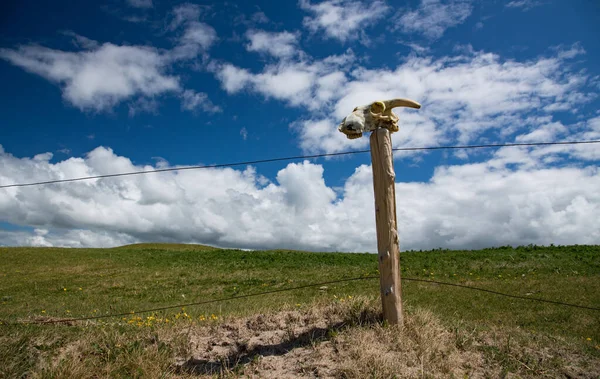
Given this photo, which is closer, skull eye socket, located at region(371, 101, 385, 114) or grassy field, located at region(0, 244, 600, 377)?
grassy field, located at region(0, 244, 600, 377)

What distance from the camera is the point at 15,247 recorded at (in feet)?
98.6

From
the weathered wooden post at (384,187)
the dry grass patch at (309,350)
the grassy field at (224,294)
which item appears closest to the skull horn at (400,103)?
the weathered wooden post at (384,187)

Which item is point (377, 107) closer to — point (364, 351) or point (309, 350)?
point (364, 351)

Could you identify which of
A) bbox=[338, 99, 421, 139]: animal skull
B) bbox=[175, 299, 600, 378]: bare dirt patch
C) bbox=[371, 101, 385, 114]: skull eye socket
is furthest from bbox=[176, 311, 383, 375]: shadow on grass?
bbox=[371, 101, 385, 114]: skull eye socket

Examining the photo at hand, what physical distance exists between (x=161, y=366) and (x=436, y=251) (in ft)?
63.9

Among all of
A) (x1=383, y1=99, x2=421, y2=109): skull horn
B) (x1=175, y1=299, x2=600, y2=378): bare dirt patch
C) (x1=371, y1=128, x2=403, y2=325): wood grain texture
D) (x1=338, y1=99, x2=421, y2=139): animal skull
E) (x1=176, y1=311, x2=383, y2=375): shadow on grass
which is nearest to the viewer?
(x1=175, y1=299, x2=600, y2=378): bare dirt patch

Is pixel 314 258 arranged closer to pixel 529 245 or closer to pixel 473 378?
pixel 529 245

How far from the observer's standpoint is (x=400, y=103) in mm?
6113

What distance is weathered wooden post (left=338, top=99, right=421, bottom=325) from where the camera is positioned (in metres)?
5.52

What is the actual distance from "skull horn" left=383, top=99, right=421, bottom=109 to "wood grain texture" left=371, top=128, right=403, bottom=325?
0.51 metres

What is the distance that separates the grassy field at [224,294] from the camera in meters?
5.61

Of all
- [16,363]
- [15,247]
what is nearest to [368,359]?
[16,363]

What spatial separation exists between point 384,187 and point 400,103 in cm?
143

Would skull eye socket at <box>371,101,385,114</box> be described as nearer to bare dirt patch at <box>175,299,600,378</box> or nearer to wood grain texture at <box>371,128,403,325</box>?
wood grain texture at <box>371,128,403,325</box>
